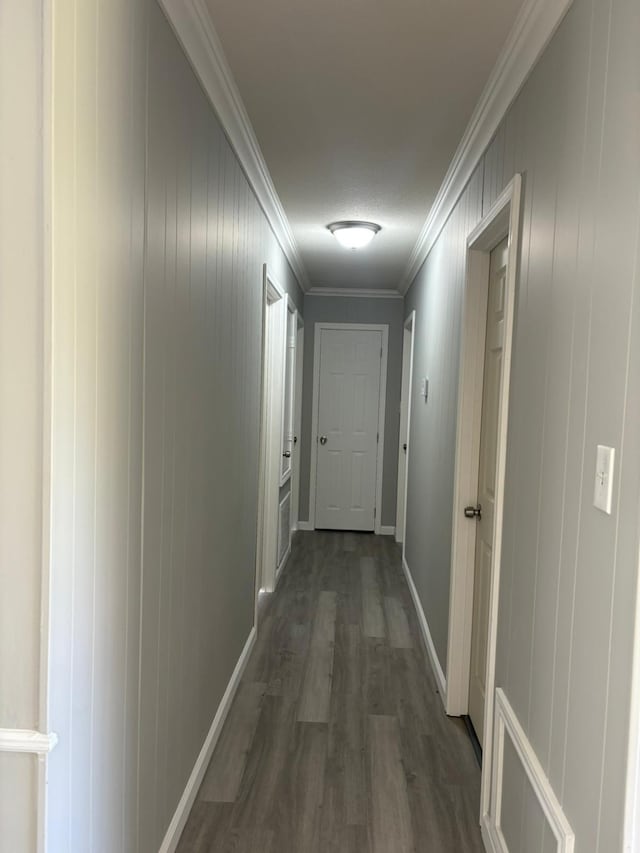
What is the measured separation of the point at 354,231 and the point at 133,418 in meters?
2.71

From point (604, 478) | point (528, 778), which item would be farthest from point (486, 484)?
point (604, 478)

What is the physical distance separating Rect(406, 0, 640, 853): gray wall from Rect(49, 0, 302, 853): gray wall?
0.96 metres

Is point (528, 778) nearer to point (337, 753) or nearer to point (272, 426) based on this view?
point (337, 753)

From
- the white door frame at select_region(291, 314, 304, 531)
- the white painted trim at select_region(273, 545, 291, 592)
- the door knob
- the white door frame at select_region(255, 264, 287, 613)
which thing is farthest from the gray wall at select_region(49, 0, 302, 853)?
the white door frame at select_region(291, 314, 304, 531)

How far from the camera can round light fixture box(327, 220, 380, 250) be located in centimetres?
376

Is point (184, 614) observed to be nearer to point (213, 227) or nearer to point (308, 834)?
point (308, 834)

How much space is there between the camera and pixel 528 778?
5.01 feet

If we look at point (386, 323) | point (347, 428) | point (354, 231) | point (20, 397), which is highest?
point (354, 231)

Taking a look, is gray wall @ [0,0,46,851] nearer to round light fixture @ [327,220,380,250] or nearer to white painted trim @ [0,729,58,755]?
white painted trim @ [0,729,58,755]

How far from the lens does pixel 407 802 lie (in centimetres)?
216

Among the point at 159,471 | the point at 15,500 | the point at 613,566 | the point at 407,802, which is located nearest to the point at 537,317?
the point at 613,566

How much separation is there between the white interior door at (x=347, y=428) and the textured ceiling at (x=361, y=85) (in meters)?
2.83

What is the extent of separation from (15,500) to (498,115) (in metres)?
1.91

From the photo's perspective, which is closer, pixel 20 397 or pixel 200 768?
pixel 20 397
